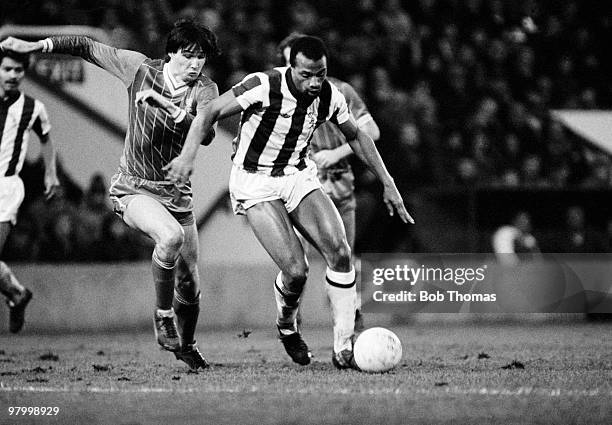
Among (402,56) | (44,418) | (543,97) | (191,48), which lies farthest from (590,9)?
(44,418)

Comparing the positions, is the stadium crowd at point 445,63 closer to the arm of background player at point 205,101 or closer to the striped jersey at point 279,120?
the striped jersey at point 279,120

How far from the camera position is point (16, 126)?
948 centimetres

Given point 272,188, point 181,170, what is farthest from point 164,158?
point 181,170

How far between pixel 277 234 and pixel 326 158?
5.56 feet

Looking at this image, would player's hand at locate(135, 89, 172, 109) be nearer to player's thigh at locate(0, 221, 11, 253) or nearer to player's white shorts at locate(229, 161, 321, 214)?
player's white shorts at locate(229, 161, 321, 214)

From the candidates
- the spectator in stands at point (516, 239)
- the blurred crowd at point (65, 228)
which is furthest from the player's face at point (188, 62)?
the spectator in stands at point (516, 239)

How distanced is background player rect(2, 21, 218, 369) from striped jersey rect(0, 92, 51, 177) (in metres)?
2.40

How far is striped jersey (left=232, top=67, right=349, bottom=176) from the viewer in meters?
6.98

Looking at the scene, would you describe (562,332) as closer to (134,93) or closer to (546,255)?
(546,255)

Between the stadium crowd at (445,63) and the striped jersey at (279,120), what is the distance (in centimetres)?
527

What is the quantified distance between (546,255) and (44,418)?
27.5 ft

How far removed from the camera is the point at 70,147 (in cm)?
1255

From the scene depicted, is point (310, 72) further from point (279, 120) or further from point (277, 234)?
point (277, 234)

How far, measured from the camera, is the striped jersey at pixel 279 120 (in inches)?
275
